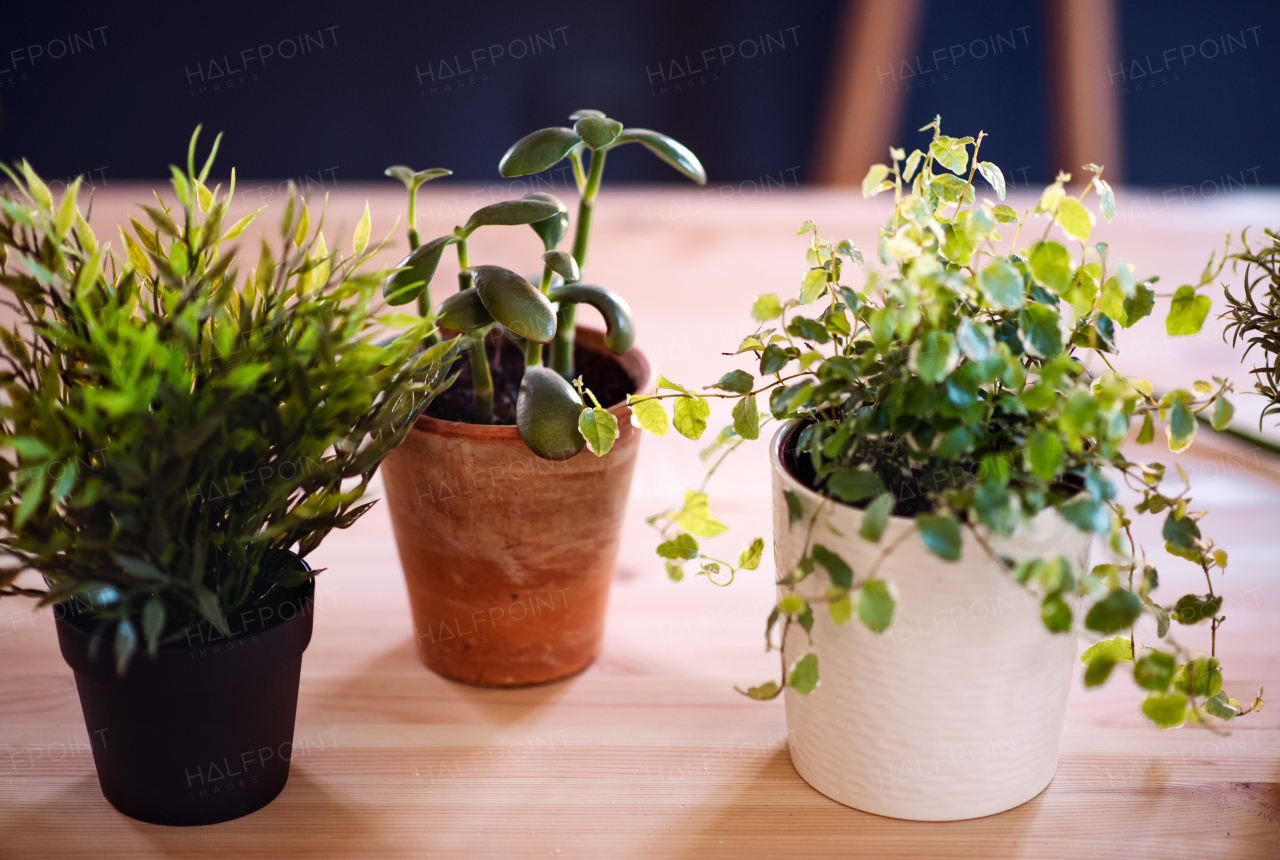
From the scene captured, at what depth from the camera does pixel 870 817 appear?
71 cm

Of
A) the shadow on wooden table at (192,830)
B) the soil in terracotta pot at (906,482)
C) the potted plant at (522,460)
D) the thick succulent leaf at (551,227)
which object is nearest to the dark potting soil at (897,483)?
the soil in terracotta pot at (906,482)

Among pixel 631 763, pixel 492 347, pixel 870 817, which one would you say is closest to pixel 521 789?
pixel 631 763

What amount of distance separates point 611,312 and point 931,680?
311 millimetres

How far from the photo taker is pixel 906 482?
2.27 ft

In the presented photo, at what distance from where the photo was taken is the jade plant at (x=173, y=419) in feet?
1.84

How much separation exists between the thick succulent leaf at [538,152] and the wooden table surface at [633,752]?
12cm

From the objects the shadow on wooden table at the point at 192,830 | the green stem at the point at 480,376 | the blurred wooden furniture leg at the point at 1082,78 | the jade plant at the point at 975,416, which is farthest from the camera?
the blurred wooden furniture leg at the point at 1082,78

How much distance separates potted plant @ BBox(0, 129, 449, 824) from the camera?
57cm

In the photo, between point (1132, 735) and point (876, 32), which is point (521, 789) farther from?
point (876, 32)

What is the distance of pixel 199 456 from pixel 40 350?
13cm

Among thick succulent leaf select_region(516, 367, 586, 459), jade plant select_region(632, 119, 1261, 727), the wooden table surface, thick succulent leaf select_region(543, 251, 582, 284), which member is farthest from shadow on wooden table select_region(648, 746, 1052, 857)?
thick succulent leaf select_region(543, 251, 582, 284)

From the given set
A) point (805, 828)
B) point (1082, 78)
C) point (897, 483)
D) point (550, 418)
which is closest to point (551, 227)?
point (550, 418)

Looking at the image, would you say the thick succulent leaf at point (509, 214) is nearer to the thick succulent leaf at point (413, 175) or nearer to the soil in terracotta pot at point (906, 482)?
the thick succulent leaf at point (413, 175)

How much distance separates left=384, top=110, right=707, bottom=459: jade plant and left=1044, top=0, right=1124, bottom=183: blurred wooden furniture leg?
1700 millimetres
